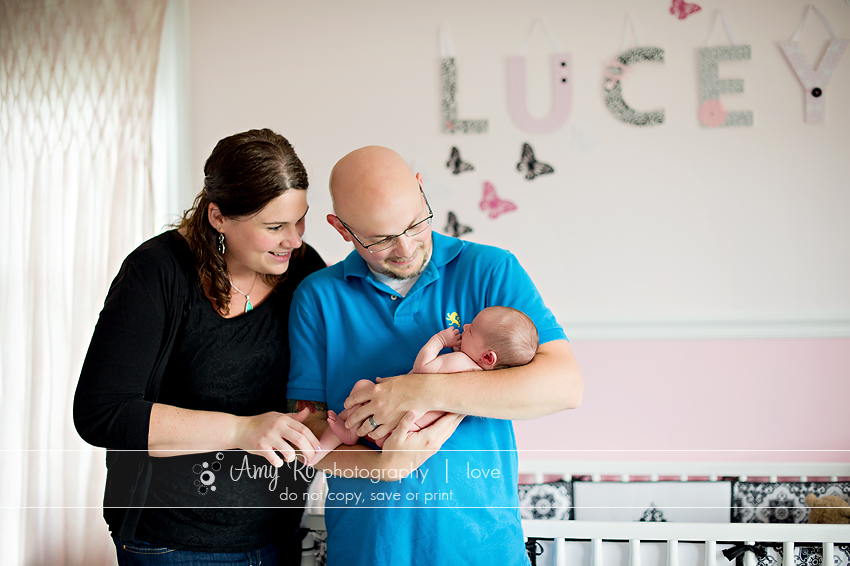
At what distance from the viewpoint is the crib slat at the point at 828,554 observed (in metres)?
1.54

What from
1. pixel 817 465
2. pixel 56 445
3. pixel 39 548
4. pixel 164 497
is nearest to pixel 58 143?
pixel 56 445

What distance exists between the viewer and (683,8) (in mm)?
2402

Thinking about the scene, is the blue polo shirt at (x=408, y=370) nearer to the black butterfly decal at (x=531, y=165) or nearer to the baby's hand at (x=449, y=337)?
the baby's hand at (x=449, y=337)

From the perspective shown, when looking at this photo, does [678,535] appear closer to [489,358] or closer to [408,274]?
[489,358]

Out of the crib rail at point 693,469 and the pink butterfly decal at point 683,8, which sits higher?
the pink butterfly decal at point 683,8

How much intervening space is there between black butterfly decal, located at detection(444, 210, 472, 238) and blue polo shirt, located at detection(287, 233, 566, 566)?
1261 mm

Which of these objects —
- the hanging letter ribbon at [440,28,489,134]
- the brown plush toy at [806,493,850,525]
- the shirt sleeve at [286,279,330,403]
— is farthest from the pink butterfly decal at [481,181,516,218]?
the brown plush toy at [806,493,850,525]

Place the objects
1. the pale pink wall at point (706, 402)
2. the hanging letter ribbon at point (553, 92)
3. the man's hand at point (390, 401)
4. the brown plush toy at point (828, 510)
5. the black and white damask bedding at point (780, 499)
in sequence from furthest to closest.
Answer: the hanging letter ribbon at point (553, 92) < the pale pink wall at point (706, 402) < the black and white damask bedding at point (780, 499) < the brown plush toy at point (828, 510) < the man's hand at point (390, 401)

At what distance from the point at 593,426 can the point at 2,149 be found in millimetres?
2901

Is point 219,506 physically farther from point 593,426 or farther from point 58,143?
point 58,143

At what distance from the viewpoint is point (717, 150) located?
240 centimetres

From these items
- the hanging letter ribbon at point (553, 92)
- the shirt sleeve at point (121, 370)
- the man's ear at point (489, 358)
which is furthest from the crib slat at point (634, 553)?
the hanging letter ribbon at point (553, 92)

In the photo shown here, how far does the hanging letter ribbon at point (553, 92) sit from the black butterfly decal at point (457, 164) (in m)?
0.28

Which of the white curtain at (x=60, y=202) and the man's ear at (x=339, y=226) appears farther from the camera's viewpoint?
the white curtain at (x=60, y=202)
